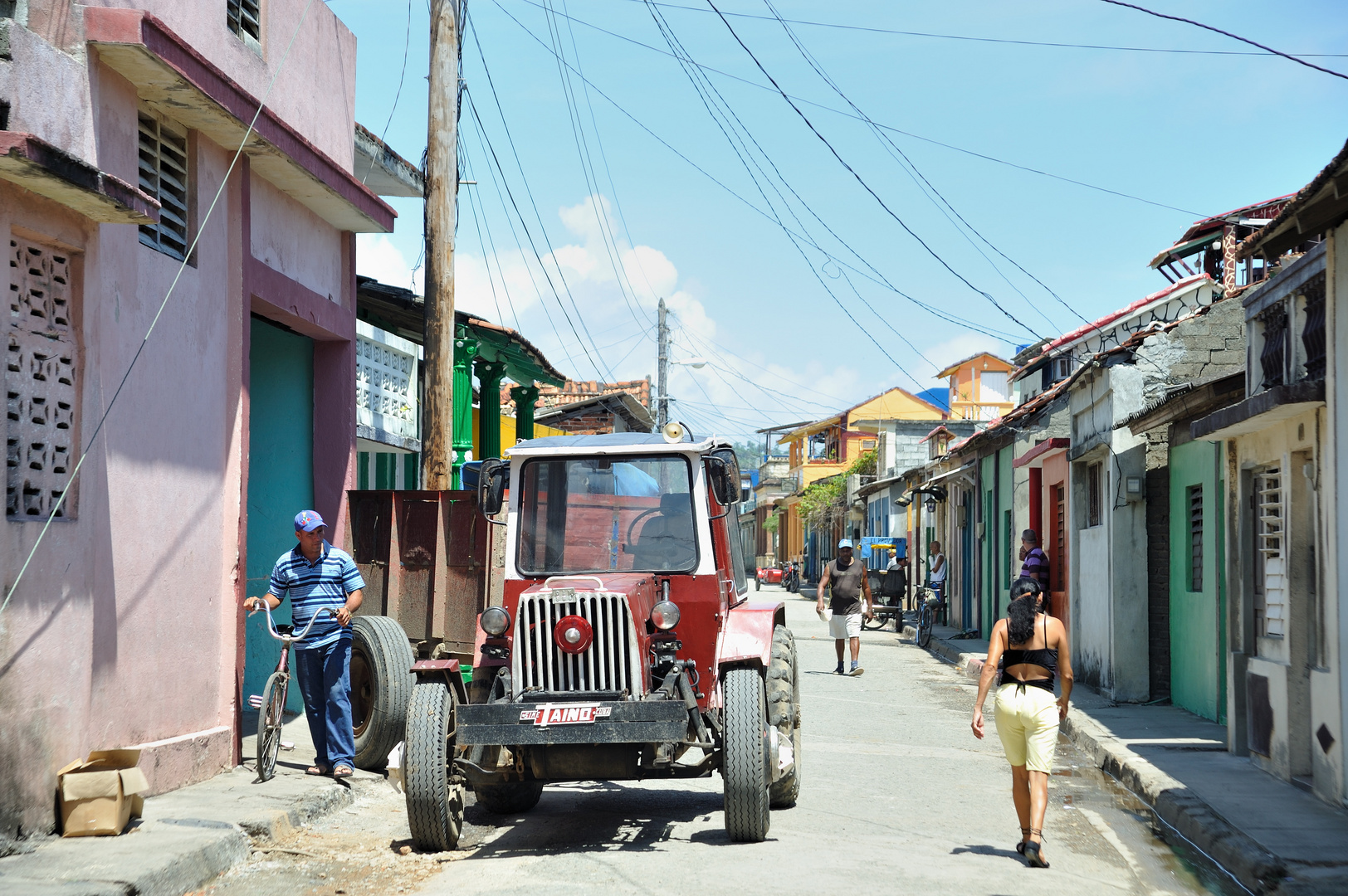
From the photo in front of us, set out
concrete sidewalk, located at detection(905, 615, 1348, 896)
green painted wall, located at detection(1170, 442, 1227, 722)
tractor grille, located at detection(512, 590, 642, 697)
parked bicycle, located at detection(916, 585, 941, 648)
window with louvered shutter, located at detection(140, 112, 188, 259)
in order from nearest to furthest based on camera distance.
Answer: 1. concrete sidewalk, located at detection(905, 615, 1348, 896)
2. tractor grille, located at detection(512, 590, 642, 697)
3. window with louvered shutter, located at detection(140, 112, 188, 259)
4. green painted wall, located at detection(1170, 442, 1227, 722)
5. parked bicycle, located at detection(916, 585, 941, 648)

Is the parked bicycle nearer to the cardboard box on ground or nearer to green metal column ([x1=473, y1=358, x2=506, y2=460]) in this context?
green metal column ([x1=473, y1=358, x2=506, y2=460])

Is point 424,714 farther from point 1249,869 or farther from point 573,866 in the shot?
point 1249,869

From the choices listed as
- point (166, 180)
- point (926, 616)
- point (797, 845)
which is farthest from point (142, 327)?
point (926, 616)

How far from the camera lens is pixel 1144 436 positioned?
14.9 metres

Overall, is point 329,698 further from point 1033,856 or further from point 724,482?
point 1033,856

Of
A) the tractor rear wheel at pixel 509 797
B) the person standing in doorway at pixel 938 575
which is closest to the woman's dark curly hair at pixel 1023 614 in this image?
the tractor rear wheel at pixel 509 797

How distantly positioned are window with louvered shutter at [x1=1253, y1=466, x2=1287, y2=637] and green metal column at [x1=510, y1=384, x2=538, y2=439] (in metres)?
11.8

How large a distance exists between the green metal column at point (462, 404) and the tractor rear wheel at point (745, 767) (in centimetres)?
901


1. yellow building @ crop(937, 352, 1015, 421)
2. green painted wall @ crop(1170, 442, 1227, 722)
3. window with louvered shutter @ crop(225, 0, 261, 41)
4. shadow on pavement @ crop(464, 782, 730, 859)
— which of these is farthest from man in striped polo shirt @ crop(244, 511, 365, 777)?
yellow building @ crop(937, 352, 1015, 421)

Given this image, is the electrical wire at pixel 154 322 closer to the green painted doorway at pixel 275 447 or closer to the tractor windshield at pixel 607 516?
the tractor windshield at pixel 607 516

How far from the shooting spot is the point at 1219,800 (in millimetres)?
8742

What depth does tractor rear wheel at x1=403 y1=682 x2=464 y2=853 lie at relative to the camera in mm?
7082

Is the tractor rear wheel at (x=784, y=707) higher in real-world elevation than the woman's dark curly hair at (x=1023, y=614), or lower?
lower

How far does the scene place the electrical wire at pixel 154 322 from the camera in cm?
675
